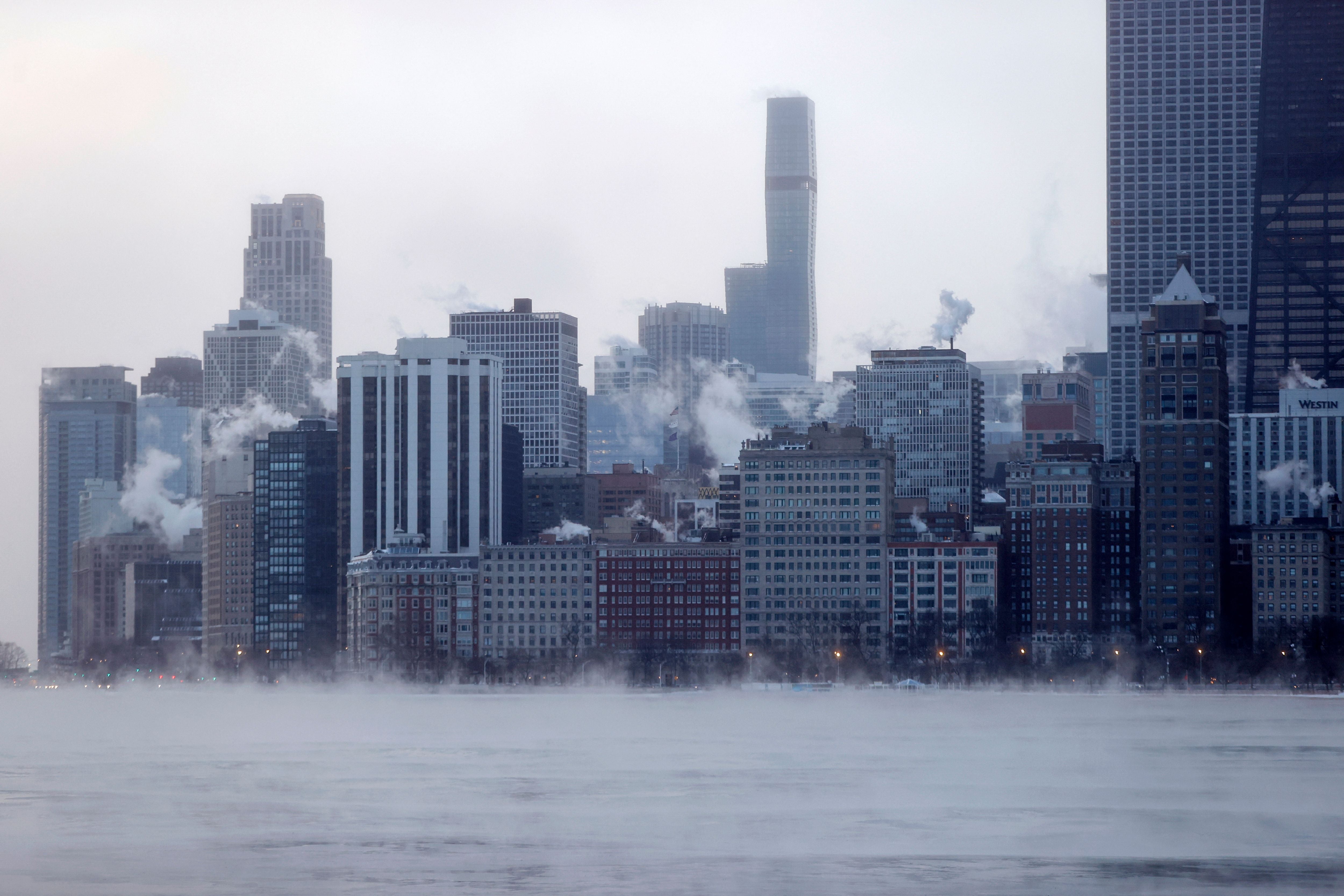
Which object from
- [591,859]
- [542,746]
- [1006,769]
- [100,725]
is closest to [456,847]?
[591,859]

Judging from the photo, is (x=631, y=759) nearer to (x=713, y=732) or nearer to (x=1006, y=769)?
(x=1006, y=769)

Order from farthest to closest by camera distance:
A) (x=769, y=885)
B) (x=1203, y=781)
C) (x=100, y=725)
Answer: (x=100, y=725) < (x=1203, y=781) < (x=769, y=885)

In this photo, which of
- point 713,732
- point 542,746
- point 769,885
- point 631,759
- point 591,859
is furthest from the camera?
point 713,732

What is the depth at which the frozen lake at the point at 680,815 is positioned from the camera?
75562 mm

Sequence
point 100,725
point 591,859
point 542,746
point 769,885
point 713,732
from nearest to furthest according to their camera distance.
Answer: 1. point 769,885
2. point 591,859
3. point 542,746
4. point 713,732
5. point 100,725

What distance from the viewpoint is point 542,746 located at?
5837 inches

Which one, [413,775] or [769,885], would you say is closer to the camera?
[769,885]

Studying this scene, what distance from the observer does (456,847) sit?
8419cm

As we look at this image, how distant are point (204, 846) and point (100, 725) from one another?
11635 cm

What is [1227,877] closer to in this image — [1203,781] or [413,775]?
[1203,781]

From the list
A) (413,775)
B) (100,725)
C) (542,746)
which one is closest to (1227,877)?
(413,775)

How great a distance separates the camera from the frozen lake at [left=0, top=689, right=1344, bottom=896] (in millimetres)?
75562

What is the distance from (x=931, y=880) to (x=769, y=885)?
17.5 ft

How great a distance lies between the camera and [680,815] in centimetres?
9606
